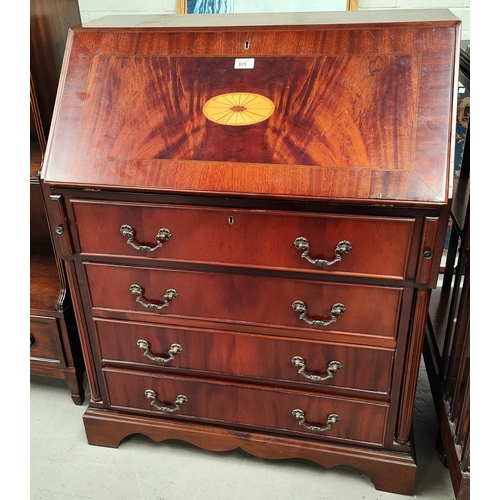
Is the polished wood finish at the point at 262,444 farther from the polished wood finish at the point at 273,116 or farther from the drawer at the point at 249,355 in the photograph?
the polished wood finish at the point at 273,116

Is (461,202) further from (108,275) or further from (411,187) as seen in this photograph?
(108,275)

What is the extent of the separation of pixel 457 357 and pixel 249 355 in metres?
0.60

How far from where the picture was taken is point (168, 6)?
2117mm

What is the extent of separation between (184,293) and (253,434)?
1.71 ft

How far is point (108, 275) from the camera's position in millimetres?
1403

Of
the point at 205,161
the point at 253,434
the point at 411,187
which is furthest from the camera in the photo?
the point at 253,434

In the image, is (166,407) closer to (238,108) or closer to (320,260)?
(320,260)

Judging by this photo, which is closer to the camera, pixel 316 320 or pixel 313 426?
pixel 316 320

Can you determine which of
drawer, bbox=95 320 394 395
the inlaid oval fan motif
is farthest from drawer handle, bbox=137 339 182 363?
the inlaid oval fan motif

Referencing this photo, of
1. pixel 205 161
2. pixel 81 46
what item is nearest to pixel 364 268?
pixel 205 161

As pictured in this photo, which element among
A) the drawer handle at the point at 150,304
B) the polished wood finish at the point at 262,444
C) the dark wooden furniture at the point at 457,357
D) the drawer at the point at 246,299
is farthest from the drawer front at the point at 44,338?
the dark wooden furniture at the point at 457,357

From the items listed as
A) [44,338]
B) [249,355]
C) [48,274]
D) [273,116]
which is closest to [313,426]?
[249,355]

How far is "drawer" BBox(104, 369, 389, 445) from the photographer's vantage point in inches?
56.7

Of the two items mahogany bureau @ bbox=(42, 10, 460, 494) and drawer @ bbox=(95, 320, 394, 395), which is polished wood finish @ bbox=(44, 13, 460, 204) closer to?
mahogany bureau @ bbox=(42, 10, 460, 494)
